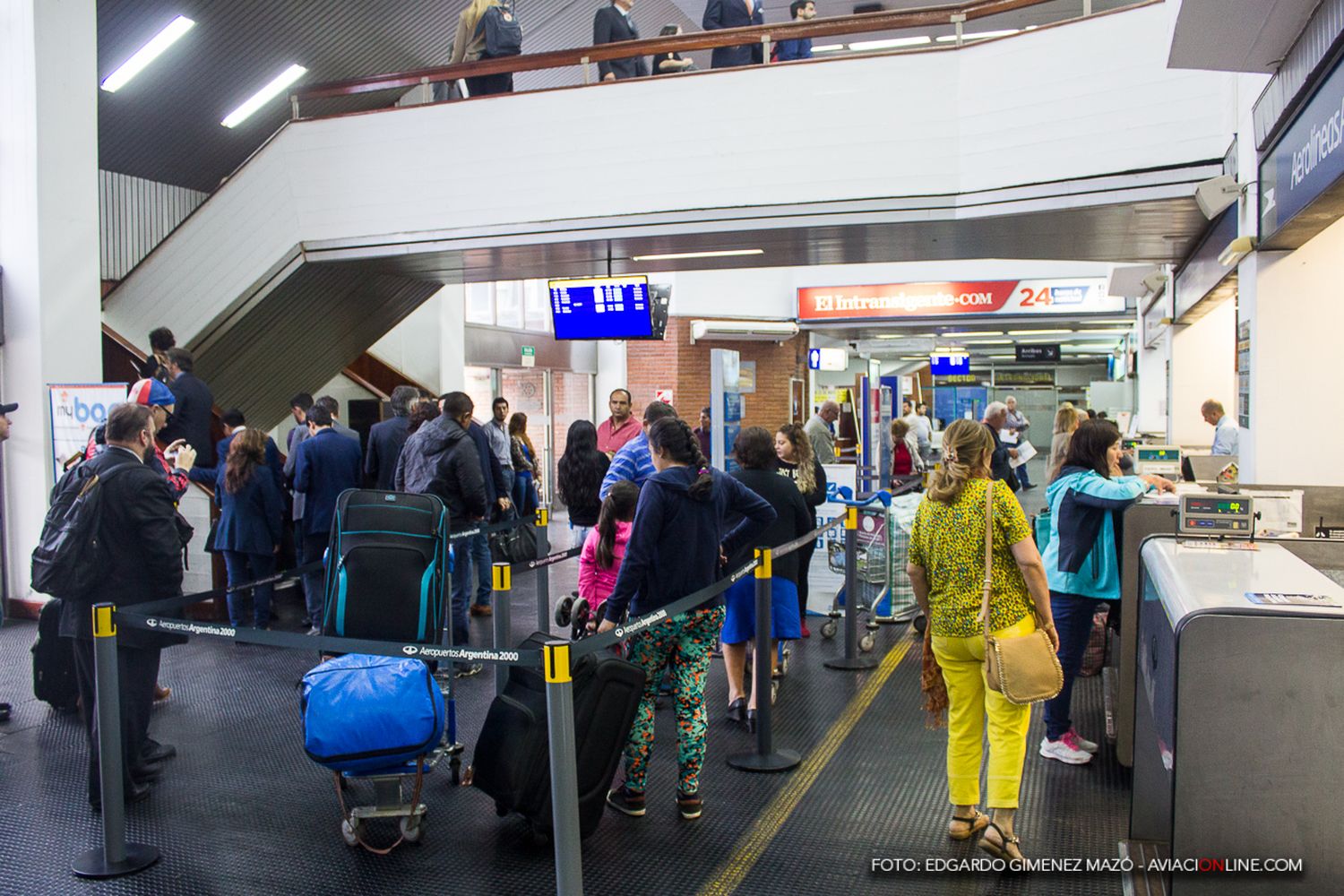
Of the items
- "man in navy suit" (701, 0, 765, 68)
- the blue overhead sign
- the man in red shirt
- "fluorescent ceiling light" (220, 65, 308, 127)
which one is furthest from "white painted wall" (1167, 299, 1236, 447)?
"fluorescent ceiling light" (220, 65, 308, 127)

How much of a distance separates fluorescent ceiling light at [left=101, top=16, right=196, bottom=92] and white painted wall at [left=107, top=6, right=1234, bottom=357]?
1364 mm

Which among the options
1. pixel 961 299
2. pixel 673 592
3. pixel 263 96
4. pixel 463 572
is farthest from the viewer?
pixel 961 299

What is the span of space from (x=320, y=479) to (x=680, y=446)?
4752 millimetres

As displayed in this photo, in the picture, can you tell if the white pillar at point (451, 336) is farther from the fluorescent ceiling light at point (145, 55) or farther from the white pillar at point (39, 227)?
the white pillar at point (39, 227)

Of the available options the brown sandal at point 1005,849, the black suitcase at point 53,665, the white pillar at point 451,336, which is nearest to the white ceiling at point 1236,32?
the brown sandal at point 1005,849

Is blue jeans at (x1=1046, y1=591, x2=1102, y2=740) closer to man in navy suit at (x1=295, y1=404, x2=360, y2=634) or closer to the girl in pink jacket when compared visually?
the girl in pink jacket

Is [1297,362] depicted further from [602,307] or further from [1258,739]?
[602,307]

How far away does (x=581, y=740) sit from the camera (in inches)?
167

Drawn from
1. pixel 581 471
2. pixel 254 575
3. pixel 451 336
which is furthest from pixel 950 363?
pixel 254 575

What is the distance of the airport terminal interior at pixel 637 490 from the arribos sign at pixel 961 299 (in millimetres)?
2541

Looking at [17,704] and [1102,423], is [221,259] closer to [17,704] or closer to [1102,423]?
[17,704]

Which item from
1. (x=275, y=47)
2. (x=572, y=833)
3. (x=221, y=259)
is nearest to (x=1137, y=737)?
(x=572, y=833)

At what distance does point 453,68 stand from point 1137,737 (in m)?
8.31

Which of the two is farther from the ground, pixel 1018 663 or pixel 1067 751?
pixel 1018 663
